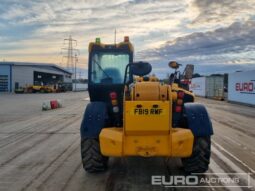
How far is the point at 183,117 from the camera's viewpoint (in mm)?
7723

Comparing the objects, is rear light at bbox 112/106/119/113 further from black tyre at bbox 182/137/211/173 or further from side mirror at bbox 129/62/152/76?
black tyre at bbox 182/137/211/173

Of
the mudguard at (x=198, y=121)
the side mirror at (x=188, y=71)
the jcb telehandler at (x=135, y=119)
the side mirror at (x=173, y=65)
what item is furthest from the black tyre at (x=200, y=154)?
the side mirror at (x=188, y=71)

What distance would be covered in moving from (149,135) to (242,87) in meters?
29.7

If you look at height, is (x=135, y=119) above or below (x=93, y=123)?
above

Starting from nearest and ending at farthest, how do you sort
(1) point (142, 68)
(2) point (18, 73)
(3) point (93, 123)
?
(3) point (93, 123) → (1) point (142, 68) → (2) point (18, 73)

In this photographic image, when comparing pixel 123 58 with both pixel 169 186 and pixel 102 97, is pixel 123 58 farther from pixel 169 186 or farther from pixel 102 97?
pixel 169 186

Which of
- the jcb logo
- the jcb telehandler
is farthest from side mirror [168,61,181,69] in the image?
the jcb logo

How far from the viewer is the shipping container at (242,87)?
3204cm

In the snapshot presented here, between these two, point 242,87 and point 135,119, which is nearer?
point 135,119

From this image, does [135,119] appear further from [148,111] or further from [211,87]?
[211,87]

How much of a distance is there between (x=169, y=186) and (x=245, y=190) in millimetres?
1326

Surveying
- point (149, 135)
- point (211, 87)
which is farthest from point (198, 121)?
point (211, 87)

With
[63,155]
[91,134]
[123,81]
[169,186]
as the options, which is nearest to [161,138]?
[169,186]

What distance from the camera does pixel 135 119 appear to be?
6859 millimetres
